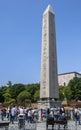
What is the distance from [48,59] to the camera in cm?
2819

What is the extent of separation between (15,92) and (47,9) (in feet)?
244

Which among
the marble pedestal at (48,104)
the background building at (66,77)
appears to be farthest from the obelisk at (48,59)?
the background building at (66,77)

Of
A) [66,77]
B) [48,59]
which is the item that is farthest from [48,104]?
[66,77]

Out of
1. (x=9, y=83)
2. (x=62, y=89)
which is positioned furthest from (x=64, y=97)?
(x=9, y=83)

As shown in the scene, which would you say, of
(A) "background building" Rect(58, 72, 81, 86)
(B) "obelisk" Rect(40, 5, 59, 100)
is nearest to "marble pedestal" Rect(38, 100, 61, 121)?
(B) "obelisk" Rect(40, 5, 59, 100)

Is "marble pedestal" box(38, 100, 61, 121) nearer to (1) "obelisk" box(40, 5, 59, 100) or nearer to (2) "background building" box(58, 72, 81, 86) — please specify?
(1) "obelisk" box(40, 5, 59, 100)

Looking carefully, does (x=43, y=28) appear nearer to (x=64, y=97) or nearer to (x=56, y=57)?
(x=56, y=57)

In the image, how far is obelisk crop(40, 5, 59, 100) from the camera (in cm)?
2788

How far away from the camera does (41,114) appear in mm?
28031

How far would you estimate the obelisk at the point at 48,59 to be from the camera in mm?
27875

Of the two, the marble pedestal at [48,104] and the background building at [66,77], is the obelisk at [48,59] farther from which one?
the background building at [66,77]

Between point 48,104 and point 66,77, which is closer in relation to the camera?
point 48,104

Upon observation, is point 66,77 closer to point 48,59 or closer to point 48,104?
point 48,104

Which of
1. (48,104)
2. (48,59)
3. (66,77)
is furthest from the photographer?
(66,77)
